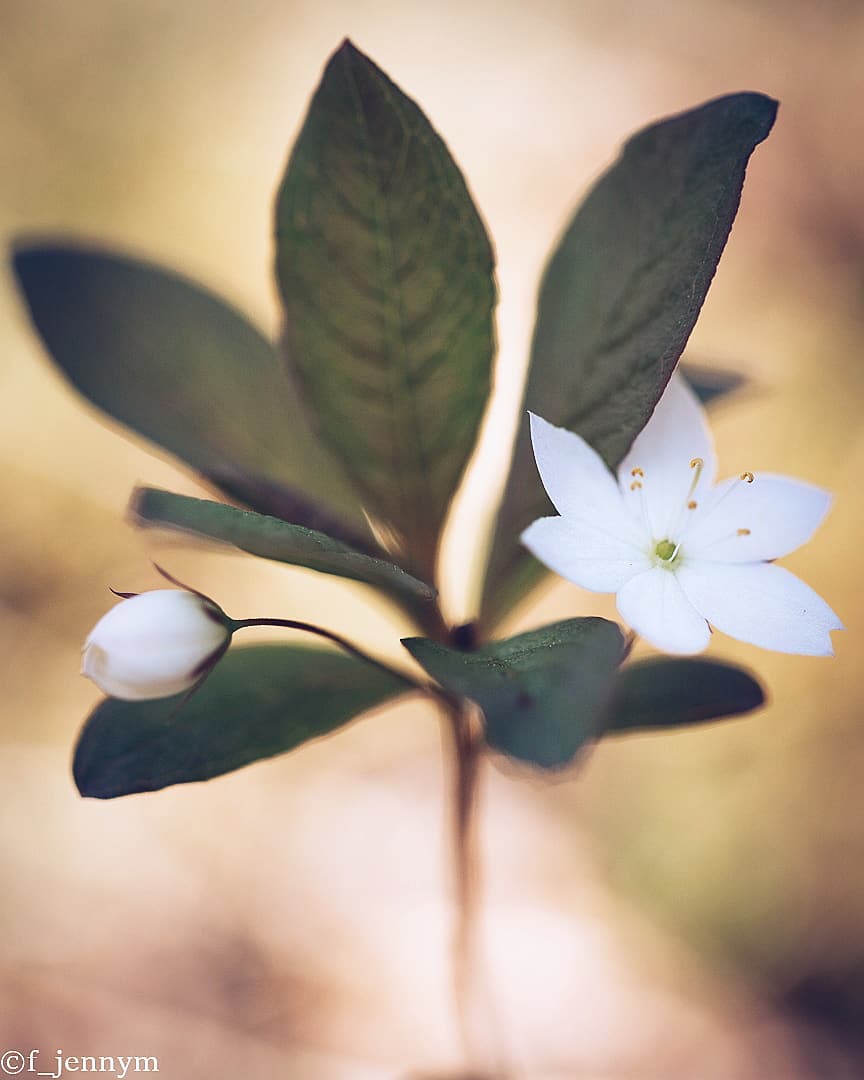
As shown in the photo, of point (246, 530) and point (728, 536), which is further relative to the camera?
point (728, 536)

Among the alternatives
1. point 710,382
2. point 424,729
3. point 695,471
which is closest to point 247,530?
point 695,471

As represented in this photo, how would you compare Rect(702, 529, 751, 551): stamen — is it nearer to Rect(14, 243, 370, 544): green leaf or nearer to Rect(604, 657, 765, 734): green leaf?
Rect(604, 657, 765, 734): green leaf

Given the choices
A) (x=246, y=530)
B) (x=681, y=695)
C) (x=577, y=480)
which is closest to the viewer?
(x=246, y=530)

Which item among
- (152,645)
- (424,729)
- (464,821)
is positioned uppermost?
(152,645)

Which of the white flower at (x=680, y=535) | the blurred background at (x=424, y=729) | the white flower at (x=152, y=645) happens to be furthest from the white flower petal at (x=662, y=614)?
the blurred background at (x=424, y=729)

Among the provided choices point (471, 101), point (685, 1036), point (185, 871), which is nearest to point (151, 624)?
point (185, 871)

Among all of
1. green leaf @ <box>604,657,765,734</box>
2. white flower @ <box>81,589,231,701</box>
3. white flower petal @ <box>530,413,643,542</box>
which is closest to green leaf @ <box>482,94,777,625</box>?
white flower petal @ <box>530,413,643,542</box>

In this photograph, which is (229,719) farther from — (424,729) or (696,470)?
(424,729)
